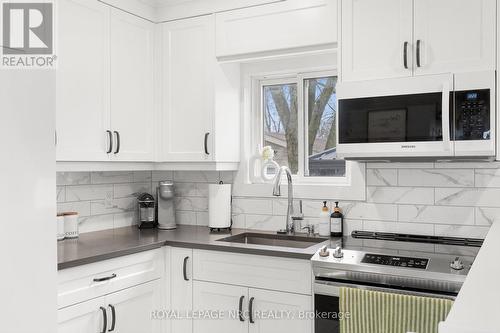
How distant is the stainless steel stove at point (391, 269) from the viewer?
1.99 m

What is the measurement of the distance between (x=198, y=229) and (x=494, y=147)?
1779 mm

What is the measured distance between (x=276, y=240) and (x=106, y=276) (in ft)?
3.36

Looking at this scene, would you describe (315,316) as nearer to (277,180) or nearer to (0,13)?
(277,180)

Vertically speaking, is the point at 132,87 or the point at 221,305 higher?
the point at 132,87

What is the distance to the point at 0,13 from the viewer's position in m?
1.42

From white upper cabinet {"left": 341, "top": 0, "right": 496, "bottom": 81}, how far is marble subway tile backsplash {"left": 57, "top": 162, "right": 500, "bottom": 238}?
1.83ft

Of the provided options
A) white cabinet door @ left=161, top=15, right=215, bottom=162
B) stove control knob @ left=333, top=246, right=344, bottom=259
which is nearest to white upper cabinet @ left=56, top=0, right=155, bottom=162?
white cabinet door @ left=161, top=15, right=215, bottom=162

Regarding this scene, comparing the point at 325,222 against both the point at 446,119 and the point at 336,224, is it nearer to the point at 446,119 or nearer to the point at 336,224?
the point at 336,224

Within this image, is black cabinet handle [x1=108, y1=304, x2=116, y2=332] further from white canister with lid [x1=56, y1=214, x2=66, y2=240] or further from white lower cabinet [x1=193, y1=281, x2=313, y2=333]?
white canister with lid [x1=56, y1=214, x2=66, y2=240]

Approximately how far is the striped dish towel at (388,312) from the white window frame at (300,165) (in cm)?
84

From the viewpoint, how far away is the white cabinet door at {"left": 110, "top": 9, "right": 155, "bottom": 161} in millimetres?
2799

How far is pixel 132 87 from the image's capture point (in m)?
2.92

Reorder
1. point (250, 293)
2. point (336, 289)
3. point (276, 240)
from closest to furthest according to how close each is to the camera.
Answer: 1. point (336, 289)
2. point (250, 293)
3. point (276, 240)

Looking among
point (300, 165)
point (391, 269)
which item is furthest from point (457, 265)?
point (300, 165)
